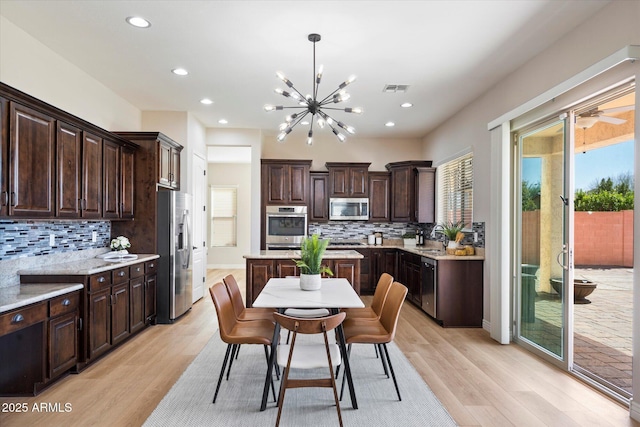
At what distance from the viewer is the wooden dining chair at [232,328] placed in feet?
9.39

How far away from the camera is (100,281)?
3.64 m

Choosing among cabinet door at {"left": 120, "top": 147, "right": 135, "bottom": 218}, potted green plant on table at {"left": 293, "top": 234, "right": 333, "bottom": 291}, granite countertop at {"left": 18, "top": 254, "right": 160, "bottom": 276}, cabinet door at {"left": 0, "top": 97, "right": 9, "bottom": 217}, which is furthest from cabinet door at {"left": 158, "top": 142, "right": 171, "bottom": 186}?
potted green plant on table at {"left": 293, "top": 234, "right": 333, "bottom": 291}

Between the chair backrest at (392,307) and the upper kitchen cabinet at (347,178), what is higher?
the upper kitchen cabinet at (347,178)

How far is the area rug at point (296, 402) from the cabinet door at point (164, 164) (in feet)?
8.36

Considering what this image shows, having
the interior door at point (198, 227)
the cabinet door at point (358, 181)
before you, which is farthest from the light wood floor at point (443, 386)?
the cabinet door at point (358, 181)

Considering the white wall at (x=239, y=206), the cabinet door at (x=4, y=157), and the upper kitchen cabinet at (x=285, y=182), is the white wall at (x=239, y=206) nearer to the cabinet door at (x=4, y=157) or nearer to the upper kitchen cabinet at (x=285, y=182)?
the upper kitchen cabinet at (x=285, y=182)

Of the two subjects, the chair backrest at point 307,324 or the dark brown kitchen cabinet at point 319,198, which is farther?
the dark brown kitchen cabinet at point 319,198

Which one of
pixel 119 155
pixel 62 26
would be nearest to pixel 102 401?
pixel 119 155

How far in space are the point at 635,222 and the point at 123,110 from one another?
578 centimetres

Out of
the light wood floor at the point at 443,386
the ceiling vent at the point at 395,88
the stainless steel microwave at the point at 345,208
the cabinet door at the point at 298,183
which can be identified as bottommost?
the light wood floor at the point at 443,386

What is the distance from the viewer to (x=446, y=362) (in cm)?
368

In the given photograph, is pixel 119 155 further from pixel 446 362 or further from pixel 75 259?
pixel 446 362

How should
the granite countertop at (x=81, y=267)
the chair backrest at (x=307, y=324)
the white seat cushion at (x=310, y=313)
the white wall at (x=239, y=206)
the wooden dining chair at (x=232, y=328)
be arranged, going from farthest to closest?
1. the white wall at (x=239, y=206)
2. the white seat cushion at (x=310, y=313)
3. the granite countertop at (x=81, y=267)
4. the wooden dining chair at (x=232, y=328)
5. the chair backrest at (x=307, y=324)

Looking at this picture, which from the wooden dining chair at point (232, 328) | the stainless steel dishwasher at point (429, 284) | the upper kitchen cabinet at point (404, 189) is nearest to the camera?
the wooden dining chair at point (232, 328)
